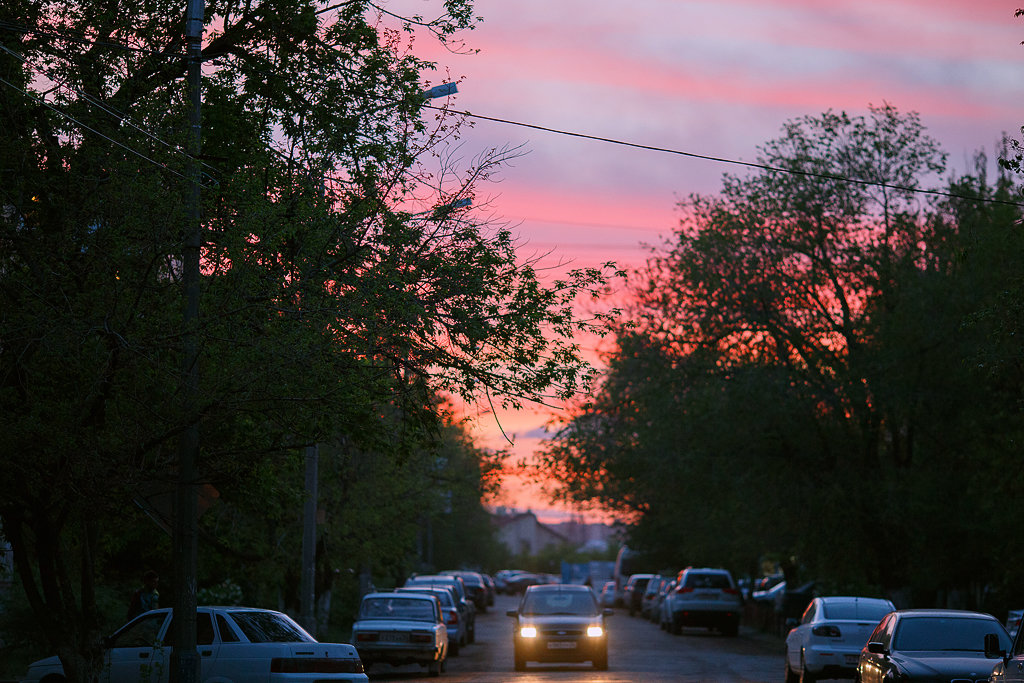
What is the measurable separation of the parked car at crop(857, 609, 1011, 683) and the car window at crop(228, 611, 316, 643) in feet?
21.7

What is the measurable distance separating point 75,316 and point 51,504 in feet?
7.46

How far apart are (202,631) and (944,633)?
8.59 m

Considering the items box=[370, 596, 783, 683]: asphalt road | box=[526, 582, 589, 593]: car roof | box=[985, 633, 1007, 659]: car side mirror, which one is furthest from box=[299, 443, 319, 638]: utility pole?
box=[985, 633, 1007, 659]: car side mirror

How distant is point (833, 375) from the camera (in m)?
33.0

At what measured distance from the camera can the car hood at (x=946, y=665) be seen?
548 inches

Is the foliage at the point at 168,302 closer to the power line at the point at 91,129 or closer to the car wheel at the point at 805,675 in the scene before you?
the power line at the point at 91,129

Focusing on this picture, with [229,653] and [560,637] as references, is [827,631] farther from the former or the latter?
[229,653]

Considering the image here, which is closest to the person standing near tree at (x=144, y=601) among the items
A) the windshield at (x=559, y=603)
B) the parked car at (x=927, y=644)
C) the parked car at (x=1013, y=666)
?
the windshield at (x=559, y=603)

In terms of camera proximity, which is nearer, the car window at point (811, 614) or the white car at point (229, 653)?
the white car at point (229, 653)

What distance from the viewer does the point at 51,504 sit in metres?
14.0

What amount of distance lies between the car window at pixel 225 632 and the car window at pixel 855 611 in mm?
9997

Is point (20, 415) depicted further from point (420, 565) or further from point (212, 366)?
point (420, 565)

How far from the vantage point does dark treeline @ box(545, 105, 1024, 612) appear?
98.3 feet

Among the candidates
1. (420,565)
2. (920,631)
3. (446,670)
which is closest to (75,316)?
(920,631)
